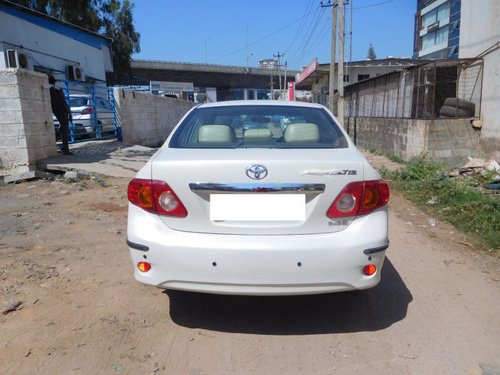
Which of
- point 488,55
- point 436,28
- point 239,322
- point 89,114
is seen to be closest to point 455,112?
point 488,55

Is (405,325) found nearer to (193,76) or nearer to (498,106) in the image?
(498,106)

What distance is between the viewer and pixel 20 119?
7891 mm

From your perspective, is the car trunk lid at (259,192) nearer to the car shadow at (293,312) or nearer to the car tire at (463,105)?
the car shadow at (293,312)

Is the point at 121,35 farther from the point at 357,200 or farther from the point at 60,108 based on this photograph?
the point at 357,200

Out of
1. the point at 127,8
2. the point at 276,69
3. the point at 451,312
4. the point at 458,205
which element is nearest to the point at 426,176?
the point at 458,205

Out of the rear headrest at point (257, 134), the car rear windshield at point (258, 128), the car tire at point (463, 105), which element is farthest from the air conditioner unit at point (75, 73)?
the rear headrest at point (257, 134)

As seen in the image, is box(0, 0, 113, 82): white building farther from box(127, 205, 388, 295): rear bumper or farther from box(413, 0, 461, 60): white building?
box(413, 0, 461, 60): white building

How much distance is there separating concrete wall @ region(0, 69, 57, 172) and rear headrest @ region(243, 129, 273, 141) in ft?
19.9

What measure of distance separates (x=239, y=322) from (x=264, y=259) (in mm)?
737

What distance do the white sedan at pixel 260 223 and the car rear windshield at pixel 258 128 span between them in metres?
0.47

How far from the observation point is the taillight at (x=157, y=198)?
2.60 m

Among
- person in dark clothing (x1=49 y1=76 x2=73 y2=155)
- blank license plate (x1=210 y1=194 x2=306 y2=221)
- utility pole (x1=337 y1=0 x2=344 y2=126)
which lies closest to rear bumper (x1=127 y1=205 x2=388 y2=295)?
blank license plate (x1=210 y1=194 x2=306 y2=221)

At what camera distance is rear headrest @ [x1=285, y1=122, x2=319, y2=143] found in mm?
3215

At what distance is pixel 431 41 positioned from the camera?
5369cm
